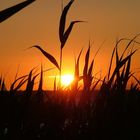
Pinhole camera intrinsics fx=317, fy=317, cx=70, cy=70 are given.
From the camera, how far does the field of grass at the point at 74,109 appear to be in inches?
77.0

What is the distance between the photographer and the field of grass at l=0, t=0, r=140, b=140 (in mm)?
1955

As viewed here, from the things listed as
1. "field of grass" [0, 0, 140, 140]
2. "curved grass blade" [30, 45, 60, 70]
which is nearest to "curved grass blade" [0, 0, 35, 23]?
"field of grass" [0, 0, 140, 140]

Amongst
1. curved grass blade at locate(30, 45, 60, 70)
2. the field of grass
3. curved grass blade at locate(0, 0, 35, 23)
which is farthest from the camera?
curved grass blade at locate(30, 45, 60, 70)

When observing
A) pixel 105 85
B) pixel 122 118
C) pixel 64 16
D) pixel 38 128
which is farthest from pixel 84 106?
pixel 64 16

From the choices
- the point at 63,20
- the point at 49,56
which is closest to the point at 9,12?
the point at 63,20

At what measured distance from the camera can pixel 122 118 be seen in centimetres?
219

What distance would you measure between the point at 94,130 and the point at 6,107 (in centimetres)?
60

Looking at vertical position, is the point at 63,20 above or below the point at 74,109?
above

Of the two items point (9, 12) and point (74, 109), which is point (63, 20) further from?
point (9, 12)

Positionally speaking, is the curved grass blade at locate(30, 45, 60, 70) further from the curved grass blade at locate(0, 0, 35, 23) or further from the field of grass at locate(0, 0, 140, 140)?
the curved grass blade at locate(0, 0, 35, 23)

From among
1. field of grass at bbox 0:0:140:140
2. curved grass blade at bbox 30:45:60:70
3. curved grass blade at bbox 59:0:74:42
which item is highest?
curved grass blade at bbox 59:0:74:42

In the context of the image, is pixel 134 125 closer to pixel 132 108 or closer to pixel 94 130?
pixel 132 108

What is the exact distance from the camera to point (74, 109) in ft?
7.82

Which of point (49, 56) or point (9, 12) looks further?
point (49, 56)
